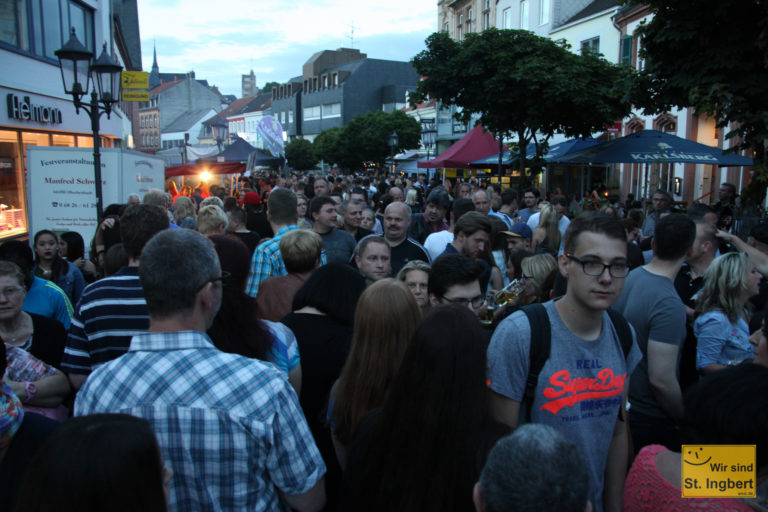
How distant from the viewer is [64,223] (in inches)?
360

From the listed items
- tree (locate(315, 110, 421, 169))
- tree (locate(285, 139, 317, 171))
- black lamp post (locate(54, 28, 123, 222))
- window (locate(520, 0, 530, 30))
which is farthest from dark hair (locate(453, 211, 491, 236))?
tree (locate(285, 139, 317, 171))

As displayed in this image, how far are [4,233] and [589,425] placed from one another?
40.9 ft

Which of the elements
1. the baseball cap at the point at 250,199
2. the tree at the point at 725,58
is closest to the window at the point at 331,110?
the baseball cap at the point at 250,199

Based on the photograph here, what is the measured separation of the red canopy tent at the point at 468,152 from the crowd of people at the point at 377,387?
1417 cm

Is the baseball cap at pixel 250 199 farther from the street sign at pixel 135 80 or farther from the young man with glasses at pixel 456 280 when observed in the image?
the street sign at pixel 135 80

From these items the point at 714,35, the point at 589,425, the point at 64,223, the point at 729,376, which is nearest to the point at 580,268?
the point at 589,425

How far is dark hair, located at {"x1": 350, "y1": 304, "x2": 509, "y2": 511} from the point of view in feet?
5.37

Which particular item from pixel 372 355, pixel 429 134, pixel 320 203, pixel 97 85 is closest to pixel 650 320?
pixel 372 355

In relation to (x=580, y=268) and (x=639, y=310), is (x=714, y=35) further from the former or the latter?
(x=580, y=268)

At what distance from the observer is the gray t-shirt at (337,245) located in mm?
5781

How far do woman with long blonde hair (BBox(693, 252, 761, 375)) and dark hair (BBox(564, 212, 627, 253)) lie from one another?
1.50 metres

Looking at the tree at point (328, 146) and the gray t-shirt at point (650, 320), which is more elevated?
the tree at point (328, 146)

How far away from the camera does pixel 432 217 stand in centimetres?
718

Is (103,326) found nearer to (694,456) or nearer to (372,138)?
(694,456)
